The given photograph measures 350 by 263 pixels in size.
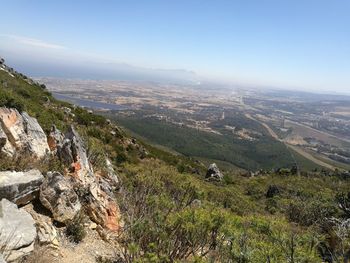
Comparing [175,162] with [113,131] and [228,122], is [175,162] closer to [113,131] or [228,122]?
[113,131]

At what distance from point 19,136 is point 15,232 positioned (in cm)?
517

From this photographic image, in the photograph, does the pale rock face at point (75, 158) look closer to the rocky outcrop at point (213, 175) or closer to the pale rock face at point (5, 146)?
the pale rock face at point (5, 146)

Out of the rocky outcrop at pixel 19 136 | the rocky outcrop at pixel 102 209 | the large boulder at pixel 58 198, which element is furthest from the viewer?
the rocky outcrop at pixel 19 136

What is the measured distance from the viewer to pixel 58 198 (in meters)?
8.70

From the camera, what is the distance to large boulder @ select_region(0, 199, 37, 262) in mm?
6180

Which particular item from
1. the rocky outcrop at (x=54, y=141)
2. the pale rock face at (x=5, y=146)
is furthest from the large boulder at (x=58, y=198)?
the rocky outcrop at (x=54, y=141)

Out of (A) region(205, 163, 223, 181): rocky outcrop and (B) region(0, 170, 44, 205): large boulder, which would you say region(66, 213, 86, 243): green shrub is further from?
(A) region(205, 163, 223, 181): rocky outcrop

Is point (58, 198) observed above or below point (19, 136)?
below

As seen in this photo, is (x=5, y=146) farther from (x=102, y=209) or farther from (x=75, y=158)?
(x=102, y=209)

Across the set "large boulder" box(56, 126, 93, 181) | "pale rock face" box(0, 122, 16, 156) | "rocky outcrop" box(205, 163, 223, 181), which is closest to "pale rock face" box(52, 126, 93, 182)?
"large boulder" box(56, 126, 93, 181)

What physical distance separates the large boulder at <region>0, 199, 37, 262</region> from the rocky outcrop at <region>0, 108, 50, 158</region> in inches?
115

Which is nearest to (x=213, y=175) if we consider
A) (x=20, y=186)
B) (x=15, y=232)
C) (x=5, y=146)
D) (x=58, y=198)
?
(x=5, y=146)

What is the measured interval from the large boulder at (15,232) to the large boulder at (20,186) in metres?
0.38

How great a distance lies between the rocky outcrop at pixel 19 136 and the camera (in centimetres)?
1011
